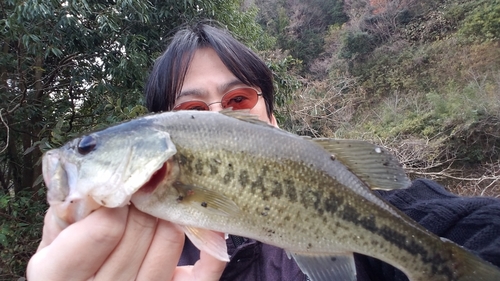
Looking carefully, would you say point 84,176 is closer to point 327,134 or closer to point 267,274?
point 267,274

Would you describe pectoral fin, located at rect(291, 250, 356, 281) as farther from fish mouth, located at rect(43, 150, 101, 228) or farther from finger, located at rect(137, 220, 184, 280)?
fish mouth, located at rect(43, 150, 101, 228)

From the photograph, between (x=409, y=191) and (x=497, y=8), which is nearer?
(x=409, y=191)

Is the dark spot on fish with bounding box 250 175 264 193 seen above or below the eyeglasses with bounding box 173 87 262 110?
above

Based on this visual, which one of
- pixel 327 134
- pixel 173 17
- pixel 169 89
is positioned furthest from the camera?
pixel 327 134

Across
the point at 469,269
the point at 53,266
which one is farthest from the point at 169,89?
the point at 469,269

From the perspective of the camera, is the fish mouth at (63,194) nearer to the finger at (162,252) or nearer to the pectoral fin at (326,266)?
the finger at (162,252)

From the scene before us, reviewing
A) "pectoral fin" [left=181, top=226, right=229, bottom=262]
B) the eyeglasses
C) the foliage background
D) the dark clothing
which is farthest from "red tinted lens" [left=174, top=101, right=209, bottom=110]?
the foliage background

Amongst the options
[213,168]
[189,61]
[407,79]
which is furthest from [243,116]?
[407,79]
